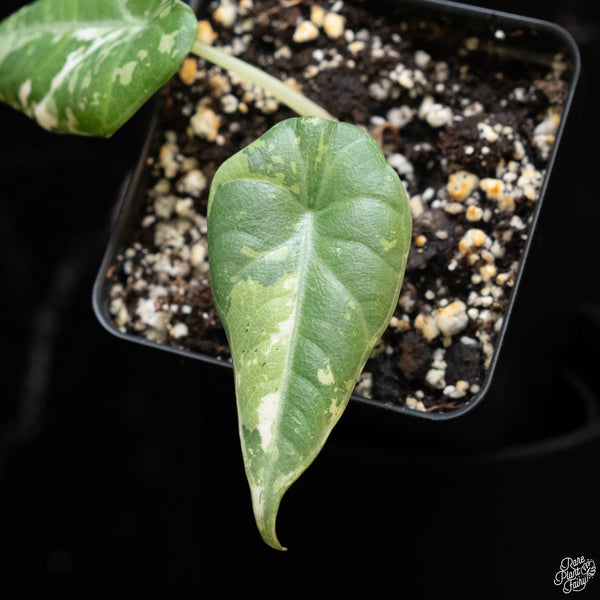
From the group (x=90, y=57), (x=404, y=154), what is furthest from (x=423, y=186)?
(x=90, y=57)

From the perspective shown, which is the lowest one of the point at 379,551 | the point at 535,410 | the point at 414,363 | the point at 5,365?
the point at 5,365

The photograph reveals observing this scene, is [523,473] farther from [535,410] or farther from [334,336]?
[334,336]

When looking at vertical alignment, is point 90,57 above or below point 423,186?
above

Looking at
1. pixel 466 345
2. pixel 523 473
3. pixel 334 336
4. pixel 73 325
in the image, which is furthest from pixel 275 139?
pixel 73 325

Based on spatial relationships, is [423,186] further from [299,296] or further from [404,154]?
[299,296]

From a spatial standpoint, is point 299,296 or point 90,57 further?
point 90,57

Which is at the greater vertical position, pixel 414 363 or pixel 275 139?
pixel 275 139

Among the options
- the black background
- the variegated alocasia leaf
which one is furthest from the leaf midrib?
the black background

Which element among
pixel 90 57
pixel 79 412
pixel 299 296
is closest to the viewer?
pixel 299 296
